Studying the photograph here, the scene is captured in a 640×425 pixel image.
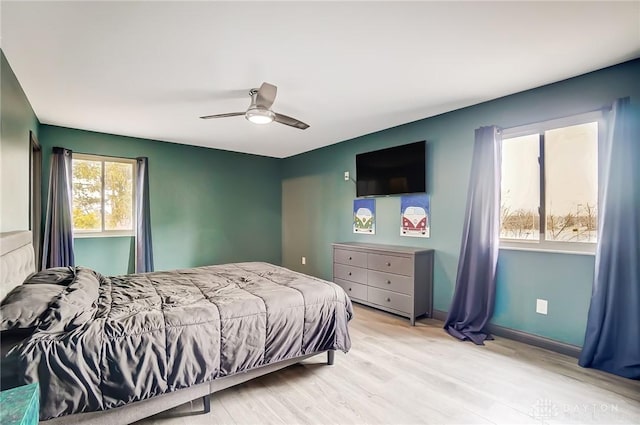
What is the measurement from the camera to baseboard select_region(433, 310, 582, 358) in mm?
2668

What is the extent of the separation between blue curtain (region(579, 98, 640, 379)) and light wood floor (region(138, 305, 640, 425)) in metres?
0.18

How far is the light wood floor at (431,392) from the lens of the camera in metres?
1.89

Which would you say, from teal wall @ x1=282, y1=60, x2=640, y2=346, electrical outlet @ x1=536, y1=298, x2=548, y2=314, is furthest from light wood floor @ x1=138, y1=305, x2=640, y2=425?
teal wall @ x1=282, y1=60, x2=640, y2=346

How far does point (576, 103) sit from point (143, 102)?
4.16 meters

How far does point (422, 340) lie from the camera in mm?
3051

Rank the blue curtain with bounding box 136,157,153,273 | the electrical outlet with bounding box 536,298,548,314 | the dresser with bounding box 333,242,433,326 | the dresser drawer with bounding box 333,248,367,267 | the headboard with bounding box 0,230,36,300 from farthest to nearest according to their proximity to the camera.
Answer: the blue curtain with bounding box 136,157,153,273
the dresser drawer with bounding box 333,248,367,267
the dresser with bounding box 333,242,433,326
the electrical outlet with bounding box 536,298,548,314
the headboard with bounding box 0,230,36,300

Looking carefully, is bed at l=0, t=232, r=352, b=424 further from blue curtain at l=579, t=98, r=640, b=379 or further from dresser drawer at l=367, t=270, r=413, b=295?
blue curtain at l=579, t=98, r=640, b=379

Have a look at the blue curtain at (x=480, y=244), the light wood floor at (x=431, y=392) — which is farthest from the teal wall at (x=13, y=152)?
the blue curtain at (x=480, y=244)

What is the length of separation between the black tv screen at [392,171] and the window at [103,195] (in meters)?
3.56

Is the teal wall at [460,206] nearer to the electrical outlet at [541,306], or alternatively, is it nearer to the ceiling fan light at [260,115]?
the electrical outlet at [541,306]

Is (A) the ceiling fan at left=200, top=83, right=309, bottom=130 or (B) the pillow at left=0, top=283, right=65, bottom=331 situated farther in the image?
(A) the ceiling fan at left=200, top=83, right=309, bottom=130

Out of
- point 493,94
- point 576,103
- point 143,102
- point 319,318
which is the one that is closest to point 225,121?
point 143,102

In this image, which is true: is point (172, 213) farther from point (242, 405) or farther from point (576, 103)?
point (576, 103)

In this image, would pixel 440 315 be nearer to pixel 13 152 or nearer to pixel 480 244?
pixel 480 244
